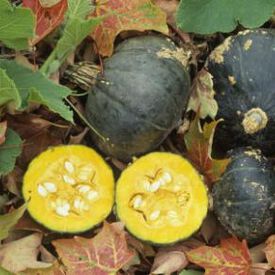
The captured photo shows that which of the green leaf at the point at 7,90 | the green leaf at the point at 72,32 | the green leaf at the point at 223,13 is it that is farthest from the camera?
the green leaf at the point at 223,13

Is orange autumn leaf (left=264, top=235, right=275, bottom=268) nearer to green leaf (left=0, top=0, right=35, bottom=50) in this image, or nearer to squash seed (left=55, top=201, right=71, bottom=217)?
squash seed (left=55, top=201, right=71, bottom=217)

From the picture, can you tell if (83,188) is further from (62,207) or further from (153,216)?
(153,216)

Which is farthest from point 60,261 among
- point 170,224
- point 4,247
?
point 170,224

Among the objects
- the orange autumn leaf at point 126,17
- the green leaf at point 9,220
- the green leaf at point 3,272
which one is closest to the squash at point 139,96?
the orange autumn leaf at point 126,17

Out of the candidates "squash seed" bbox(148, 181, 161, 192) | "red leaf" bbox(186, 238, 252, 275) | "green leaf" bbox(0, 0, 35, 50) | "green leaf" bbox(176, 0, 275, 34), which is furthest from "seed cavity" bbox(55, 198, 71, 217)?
"green leaf" bbox(176, 0, 275, 34)

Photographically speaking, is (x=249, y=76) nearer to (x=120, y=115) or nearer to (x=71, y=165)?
(x=120, y=115)

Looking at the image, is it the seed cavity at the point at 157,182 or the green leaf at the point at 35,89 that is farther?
the seed cavity at the point at 157,182

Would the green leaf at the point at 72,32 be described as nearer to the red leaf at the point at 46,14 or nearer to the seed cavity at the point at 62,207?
the red leaf at the point at 46,14
